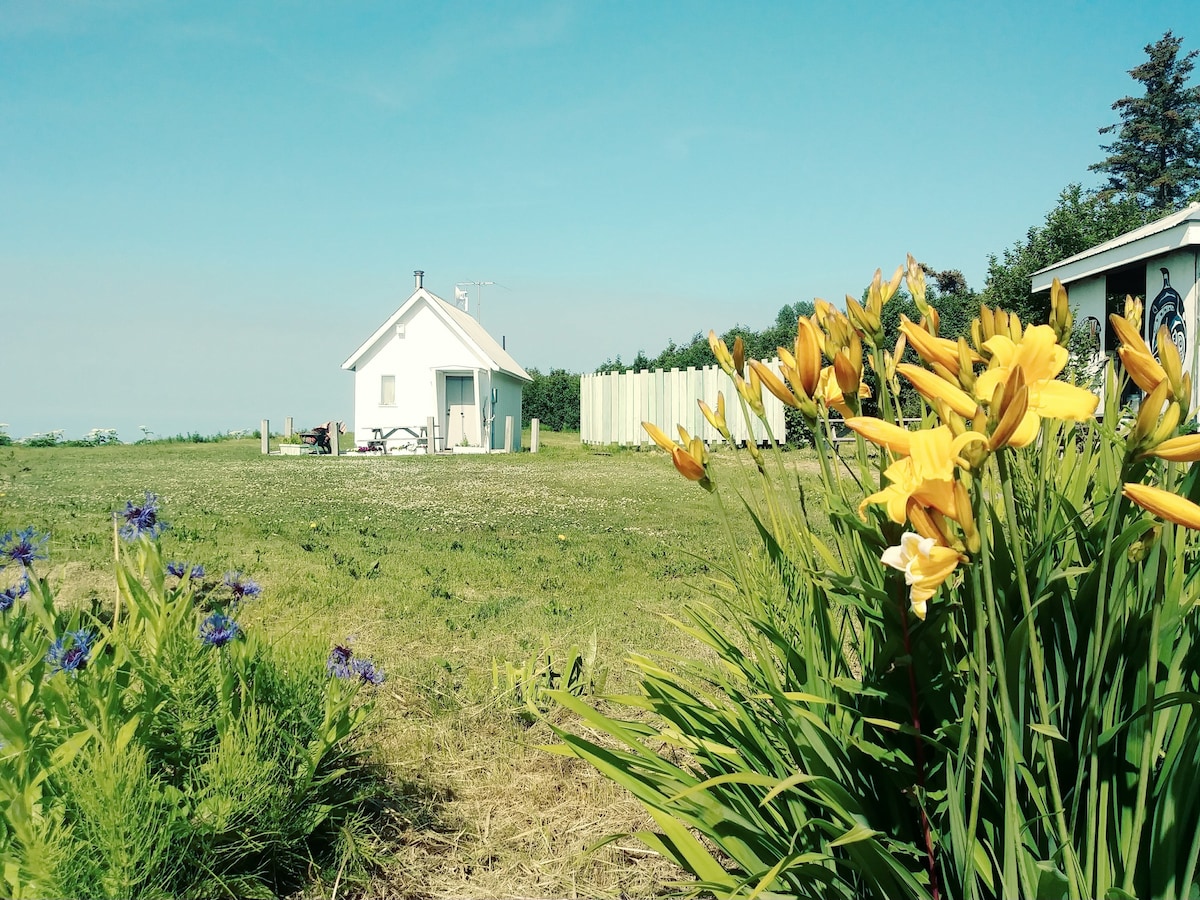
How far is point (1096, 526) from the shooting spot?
1.42m

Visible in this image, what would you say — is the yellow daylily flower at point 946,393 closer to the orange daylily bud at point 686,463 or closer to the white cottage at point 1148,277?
the orange daylily bud at point 686,463

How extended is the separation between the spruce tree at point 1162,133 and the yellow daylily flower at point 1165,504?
35458 mm

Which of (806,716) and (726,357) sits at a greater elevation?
(726,357)

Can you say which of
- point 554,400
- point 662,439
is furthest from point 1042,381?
point 554,400

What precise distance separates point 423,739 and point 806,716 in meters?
1.71

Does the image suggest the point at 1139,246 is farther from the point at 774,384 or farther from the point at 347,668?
the point at 347,668

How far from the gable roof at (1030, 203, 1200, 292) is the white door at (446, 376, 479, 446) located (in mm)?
15024

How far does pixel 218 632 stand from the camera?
179cm

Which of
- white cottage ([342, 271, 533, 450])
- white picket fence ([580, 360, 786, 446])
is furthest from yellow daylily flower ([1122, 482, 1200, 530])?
Result: white cottage ([342, 271, 533, 450])

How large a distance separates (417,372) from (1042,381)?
23.0 m

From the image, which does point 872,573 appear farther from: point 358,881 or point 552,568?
point 552,568

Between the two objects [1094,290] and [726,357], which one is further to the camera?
[1094,290]

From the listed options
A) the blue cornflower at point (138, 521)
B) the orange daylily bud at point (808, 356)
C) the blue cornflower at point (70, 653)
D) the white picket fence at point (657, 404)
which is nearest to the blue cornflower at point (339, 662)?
the blue cornflower at point (70, 653)

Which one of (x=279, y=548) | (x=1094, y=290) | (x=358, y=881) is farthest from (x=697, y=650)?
(x=1094, y=290)
